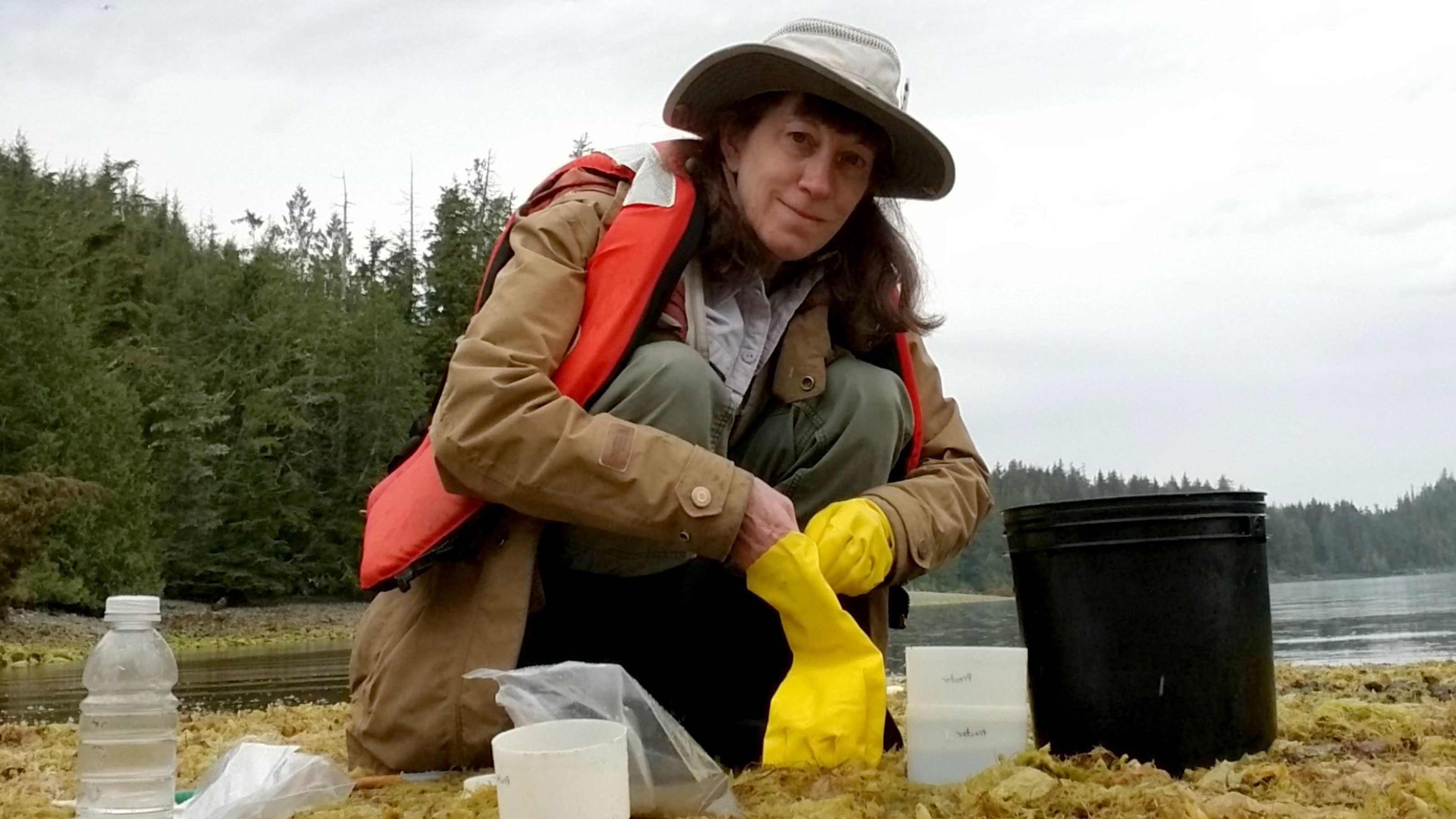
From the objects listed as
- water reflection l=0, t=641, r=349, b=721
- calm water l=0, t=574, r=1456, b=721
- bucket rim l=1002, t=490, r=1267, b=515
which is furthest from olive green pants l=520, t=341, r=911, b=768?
calm water l=0, t=574, r=1456, b=721

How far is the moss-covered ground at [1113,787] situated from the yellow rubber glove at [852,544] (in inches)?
15.8

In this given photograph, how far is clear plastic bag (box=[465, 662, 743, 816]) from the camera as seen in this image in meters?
2.15

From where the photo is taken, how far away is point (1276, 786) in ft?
7.33

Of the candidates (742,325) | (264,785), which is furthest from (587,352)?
(264,785)

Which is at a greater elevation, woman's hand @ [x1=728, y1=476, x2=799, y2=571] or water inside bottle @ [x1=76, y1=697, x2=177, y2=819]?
woman's hand @ [x1=728, y1=476, x2=799, y2=571]

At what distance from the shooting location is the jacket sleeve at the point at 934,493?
9.02 feet

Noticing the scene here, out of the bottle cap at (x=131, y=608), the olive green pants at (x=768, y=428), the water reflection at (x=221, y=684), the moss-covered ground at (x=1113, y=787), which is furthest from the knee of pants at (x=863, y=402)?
the water reflection at (x=221, y=684)

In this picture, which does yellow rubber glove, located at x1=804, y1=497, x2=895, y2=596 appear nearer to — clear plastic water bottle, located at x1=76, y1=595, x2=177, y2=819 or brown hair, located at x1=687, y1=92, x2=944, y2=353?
brown hair, located at x1=687, y1=92, x2=944, y2=353

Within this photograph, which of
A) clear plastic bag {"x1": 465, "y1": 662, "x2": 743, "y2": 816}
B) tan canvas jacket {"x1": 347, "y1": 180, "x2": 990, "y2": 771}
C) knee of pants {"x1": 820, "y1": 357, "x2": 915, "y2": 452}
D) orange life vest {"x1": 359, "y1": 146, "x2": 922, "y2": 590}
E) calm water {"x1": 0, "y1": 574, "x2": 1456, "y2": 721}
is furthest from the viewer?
calm water {"x1": 0, "y1": 574, "x2": 1456, "y2": 721}

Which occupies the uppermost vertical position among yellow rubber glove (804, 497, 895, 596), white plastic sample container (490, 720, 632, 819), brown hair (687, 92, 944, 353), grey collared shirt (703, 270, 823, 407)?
brown hair (687, 92, 944, 353)

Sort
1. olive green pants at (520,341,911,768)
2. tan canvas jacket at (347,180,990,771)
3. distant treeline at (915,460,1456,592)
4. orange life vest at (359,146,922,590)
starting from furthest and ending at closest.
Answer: distant treeline at (915,460,1456,592)
olive green pants at (520,341,911,768)
orange life vest at (359,146,922,590)
tan canvas jacket at (347,180,990,771)

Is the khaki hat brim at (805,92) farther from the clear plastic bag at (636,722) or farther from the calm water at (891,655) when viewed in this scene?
the calm water at (891,655)

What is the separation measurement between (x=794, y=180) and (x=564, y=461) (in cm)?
96

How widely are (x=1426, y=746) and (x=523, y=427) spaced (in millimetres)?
2099
